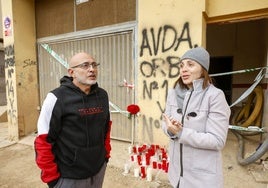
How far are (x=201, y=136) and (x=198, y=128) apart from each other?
0.25 feet

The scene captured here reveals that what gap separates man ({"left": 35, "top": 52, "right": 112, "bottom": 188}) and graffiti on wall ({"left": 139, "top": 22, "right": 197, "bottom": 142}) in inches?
83.9

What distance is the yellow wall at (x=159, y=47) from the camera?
3.52m

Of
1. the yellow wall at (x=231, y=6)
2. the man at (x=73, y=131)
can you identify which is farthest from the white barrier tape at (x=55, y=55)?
the man at (x=73, y=131)

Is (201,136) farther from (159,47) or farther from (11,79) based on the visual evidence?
(11,79)

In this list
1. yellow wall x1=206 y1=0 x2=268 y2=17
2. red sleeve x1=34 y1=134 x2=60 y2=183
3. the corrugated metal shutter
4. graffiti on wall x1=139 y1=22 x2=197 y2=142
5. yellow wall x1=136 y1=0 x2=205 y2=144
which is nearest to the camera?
red sleeve x1=34 y1=134 x2=60 y2=183

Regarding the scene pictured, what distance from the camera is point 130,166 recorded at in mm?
3586

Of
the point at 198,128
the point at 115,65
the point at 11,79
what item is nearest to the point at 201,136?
the point at 198,128

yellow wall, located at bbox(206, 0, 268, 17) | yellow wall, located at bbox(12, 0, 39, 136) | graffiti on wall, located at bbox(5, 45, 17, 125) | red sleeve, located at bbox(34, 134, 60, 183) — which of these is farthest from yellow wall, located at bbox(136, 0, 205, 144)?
graffiti on wall, located at bbox(5, 45, 17, 125)

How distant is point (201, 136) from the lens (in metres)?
1.50

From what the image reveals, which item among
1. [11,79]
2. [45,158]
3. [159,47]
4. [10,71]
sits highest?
[159,47]

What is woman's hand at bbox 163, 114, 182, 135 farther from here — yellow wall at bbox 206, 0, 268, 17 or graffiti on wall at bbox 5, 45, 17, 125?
graffiti on wall at bbox 5, 45, 17, 125

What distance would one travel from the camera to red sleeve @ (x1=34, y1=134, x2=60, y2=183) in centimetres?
166

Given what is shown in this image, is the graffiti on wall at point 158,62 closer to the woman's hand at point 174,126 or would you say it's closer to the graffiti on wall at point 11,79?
the woman's hand at point 174,126

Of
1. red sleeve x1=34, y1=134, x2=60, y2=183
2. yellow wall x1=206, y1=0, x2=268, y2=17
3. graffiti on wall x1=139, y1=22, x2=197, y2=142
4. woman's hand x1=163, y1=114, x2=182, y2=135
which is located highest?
yellow wall x1=206, y1=0, x2=268, y2=17
